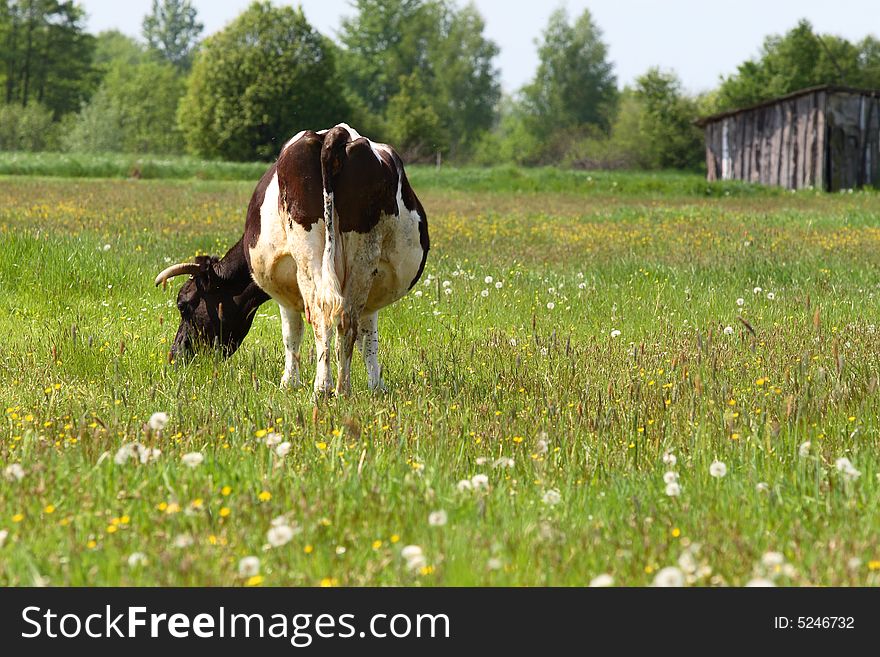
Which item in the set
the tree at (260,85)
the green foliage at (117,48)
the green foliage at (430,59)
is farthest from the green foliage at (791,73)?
the green foliage at (117,48)

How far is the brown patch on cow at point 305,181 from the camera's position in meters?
6.15

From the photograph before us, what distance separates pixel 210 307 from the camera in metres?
7.93

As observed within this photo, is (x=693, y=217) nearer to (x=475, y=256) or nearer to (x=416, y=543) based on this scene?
(x=475, y=256)

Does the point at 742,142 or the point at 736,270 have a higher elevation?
A: the point at 742,142

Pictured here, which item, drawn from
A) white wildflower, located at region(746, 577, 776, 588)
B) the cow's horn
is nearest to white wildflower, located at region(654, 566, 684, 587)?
white wildflower, located at region(746, 577, 776, 588)

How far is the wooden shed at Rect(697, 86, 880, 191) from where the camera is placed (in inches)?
1528

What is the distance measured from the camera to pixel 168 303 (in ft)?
33.1

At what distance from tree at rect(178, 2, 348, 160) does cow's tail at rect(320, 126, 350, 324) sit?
6282 cm

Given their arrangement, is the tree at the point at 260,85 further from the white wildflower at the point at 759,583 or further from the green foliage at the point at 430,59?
the white wildflower at the point at 759,583

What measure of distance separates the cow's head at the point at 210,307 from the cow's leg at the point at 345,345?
184cm

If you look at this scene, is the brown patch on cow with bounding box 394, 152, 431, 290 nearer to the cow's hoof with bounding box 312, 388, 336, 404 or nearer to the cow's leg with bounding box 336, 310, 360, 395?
the cow's leg with bounding box 336, 310, 360, 395

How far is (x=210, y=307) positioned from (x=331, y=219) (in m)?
2.24
